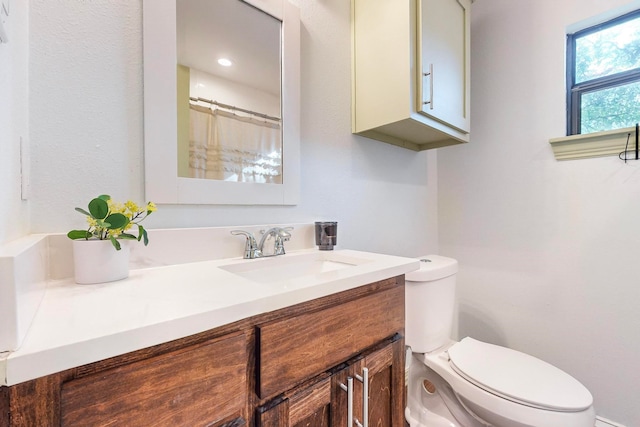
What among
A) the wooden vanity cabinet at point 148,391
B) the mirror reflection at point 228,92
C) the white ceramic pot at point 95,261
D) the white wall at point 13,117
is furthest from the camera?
the mirror reflection at point 228,92

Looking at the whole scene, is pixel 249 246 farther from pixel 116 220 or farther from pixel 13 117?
pixel 13 117

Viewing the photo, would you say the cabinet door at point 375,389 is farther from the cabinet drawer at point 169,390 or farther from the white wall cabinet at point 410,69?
the white wall cabinet at point 410,69

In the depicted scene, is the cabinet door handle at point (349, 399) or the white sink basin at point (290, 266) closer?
the cabinet door handle at point (349, 399)

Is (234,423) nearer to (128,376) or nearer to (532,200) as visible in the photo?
(128,376)

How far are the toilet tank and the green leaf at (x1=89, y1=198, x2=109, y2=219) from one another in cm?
105

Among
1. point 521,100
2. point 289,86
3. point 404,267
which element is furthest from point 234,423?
point 521,100

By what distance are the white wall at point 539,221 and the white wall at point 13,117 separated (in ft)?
6.28

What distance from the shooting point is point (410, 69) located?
1083 mm

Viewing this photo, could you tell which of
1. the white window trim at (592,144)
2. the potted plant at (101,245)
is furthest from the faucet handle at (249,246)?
the white window trim at (592,144)

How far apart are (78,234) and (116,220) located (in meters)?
0.09

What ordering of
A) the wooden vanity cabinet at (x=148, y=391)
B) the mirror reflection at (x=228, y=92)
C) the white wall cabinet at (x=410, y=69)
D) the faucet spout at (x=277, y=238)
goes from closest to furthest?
1. the wooden vanity cabinet at (x=148, y=391)
2. the mirror reflection at (x=228, y=92)
3. the faucet spout at (x=277, y=238)
4. the white wall cabinet at (x=410, y=69)

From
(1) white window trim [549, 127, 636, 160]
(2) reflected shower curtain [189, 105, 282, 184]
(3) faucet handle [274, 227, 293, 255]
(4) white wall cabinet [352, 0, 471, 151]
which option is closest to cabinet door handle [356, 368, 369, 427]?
(3) faucet handle [274, 227, 293, 255]

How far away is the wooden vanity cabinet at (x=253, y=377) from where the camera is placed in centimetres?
34

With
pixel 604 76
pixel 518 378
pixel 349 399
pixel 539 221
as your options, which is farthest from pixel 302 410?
pixel 604 76
